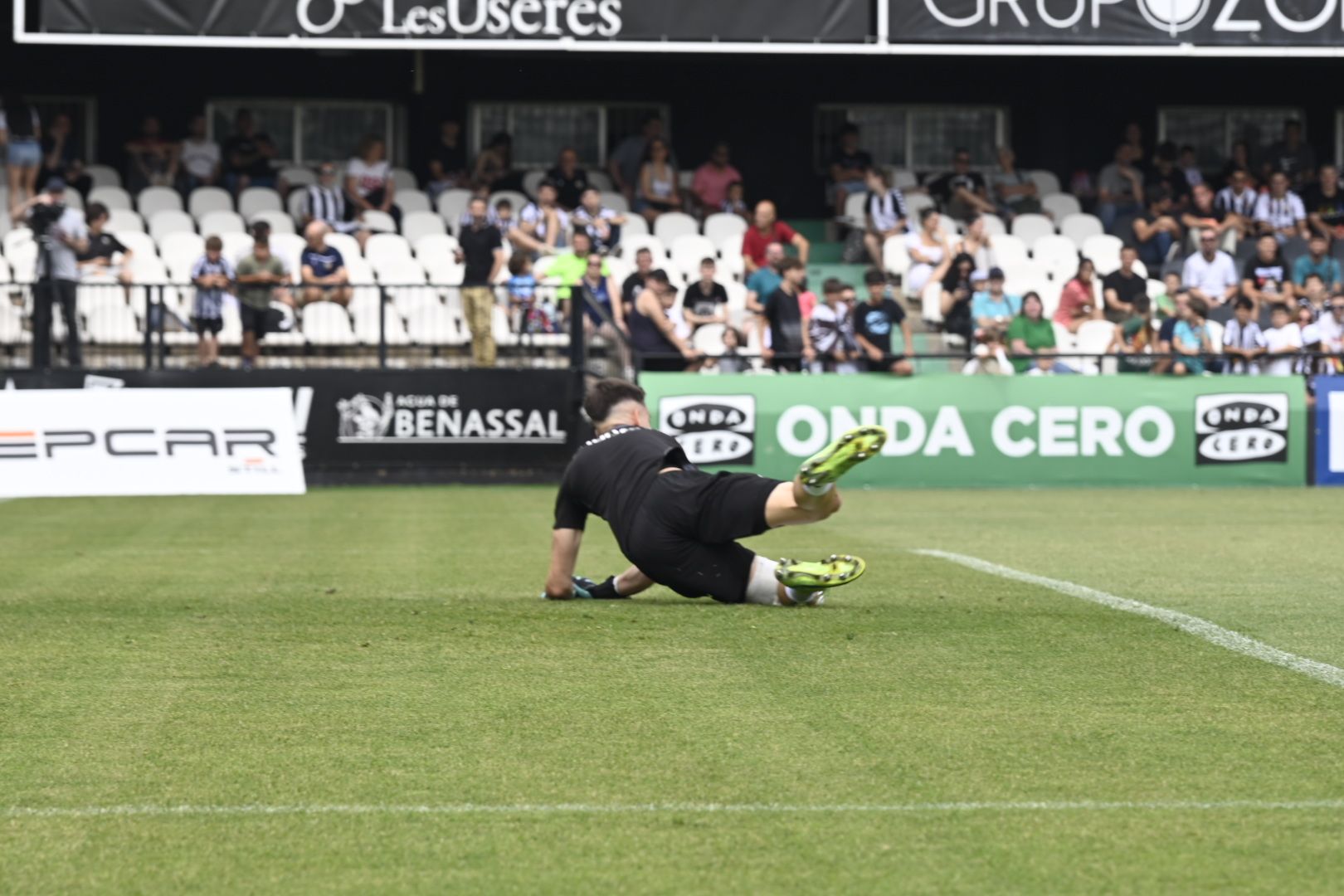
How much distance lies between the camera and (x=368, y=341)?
2192 centimetres

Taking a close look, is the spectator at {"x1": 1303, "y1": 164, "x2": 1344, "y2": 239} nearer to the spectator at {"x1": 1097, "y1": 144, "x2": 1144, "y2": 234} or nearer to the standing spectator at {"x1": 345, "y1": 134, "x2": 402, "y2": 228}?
the spectator at {"x1": 1097, "y1": 144, "x2": 1144, "y2": 234}

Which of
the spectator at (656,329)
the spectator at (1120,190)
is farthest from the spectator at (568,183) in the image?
the spectator at (1120,190)

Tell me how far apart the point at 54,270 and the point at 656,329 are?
6765mm

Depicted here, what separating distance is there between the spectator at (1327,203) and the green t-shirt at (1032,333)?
6665 millimetres

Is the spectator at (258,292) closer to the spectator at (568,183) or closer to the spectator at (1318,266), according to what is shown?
the spectator at (568,183)

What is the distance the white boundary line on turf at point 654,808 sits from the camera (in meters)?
→ 4.63

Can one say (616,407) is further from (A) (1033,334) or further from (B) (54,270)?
(A) (1033,334)

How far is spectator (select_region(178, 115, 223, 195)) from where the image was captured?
87.9 ft

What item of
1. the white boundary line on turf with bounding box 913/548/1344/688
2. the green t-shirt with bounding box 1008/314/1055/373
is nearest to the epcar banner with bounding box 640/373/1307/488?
the green t-shirt with bounding box 1008/314/1055/373

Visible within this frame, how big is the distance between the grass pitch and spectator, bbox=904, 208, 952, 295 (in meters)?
14.4

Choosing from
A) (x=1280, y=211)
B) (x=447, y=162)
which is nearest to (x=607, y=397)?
(x=1280, y=211)

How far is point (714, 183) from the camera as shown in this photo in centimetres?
2769

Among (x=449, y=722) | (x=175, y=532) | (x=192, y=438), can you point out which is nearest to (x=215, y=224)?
(x=192, y=438)

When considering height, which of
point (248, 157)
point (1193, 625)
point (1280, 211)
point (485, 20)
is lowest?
point (1193, 625)
